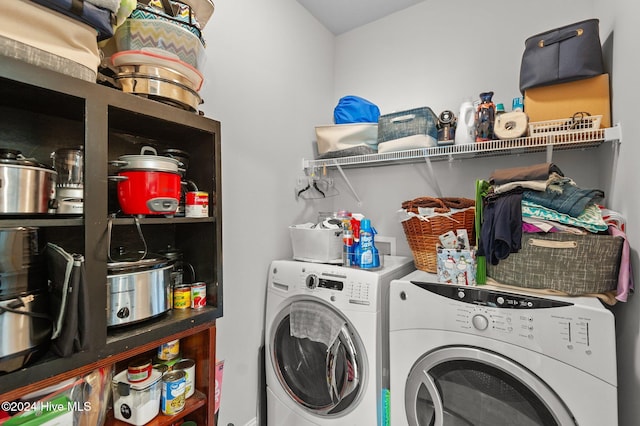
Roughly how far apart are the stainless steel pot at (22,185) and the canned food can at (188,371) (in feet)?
2.26

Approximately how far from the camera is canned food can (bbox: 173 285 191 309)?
3.51 ft

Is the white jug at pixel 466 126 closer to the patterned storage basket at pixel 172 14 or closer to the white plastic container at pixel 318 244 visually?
the white plastic container at pixel 318 244

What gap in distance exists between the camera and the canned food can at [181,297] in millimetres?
1068

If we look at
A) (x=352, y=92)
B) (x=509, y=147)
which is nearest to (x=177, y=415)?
(x=509, y=147)

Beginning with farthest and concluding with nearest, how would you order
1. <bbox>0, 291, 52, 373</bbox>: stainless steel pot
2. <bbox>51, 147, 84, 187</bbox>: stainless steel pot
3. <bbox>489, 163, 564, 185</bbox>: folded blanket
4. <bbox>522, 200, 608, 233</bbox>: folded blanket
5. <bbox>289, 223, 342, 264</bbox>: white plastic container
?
1. <bbox>289, 223, 342, 264</bbox>: white plastic container
2. <bbox>489, 163, 564, 185</bbox>: folded blanket
3. <bbox>522, 200, 608, 233</bbox>: folded blanket
4. <bbox>51, 147, 84, 187</bbox>: stainless steel pot
5. <bbox>0, 291, 52, 373</bbox>: stainless steel pot

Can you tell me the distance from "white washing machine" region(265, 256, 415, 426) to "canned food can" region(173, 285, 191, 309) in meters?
0.57

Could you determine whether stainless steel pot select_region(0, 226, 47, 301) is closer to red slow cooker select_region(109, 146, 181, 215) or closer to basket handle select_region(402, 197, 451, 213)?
red slow cooker select_region(109, 146, 181, 215)

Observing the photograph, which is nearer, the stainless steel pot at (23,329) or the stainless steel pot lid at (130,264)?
the stainless steel pot at (23,329)

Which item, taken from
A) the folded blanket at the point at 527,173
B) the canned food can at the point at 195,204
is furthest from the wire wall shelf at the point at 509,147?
the canned food can at the point at 195,204

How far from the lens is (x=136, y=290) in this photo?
0.89 metres

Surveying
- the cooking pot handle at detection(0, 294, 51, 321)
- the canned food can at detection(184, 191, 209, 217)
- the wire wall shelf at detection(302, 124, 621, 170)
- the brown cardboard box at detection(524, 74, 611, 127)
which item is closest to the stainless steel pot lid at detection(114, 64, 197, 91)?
the canned food can at detection(184, 191, 209, 217)

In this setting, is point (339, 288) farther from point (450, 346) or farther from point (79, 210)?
point (79, 210)

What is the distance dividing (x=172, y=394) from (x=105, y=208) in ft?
2.20

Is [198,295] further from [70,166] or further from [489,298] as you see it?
[489,298]
